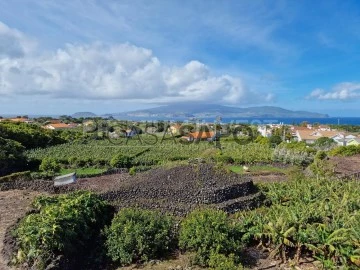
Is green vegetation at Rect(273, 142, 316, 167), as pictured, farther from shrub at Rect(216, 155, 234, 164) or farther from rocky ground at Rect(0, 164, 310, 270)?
rocky ground at Rect(0, 164, 310, 270)

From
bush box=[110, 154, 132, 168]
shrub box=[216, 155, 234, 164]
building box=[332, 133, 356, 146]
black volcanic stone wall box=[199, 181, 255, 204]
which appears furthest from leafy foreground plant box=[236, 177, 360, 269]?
building box=[332, 133, 356, 146]

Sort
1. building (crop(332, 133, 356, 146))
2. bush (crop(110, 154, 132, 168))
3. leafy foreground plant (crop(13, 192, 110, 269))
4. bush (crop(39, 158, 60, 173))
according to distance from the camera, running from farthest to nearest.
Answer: building (crop(332, 133, 356, 146)), bush (crop(110, 154, 132, 168)), bush (crop(39, 158, 60, 173)), leafy foreground plant (crop(13, 192, 110, 269))

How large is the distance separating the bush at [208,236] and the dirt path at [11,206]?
4597 millimetres

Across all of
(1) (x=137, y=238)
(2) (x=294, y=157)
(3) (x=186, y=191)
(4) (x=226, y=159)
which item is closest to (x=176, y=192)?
(3) (x=186, y=191)

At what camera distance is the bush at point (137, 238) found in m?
8.79

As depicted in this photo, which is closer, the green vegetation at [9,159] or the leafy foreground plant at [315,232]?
the leafy foreground plant at [315,232]

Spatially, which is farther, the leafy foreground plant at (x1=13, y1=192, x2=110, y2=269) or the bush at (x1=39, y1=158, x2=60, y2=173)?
the bush at (x1=39, y1=158, x2=60, y2=173)

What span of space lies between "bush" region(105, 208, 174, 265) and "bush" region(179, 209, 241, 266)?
1.92 feet

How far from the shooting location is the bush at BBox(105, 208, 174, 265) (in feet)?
28.8

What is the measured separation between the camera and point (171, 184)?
14562mm

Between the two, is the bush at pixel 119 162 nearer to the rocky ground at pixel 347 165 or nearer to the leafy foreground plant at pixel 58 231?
the leafy foreground plant at pixel 58 231

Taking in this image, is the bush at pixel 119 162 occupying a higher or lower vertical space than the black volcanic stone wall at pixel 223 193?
lower

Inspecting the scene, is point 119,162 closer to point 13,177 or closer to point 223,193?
point 13,177

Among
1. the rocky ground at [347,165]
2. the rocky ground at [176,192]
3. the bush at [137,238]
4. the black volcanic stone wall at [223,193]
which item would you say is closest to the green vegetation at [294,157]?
the rocky ground at [347,165]
